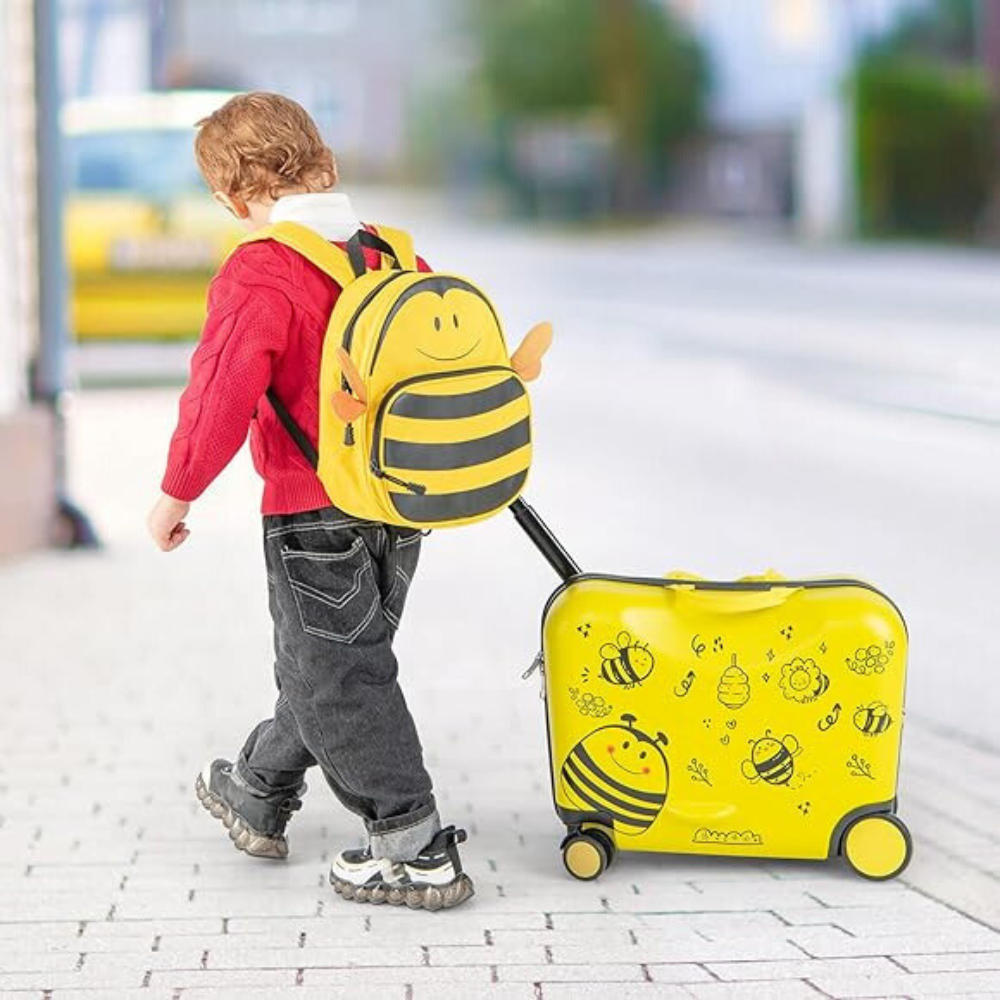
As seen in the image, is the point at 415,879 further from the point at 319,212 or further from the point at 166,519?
the point at 319,212

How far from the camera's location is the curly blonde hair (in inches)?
167

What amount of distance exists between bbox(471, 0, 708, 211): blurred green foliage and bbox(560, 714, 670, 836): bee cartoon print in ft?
196

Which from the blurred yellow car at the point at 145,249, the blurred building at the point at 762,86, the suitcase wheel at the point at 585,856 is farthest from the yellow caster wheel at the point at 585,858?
the blurred building at the point at 762,86

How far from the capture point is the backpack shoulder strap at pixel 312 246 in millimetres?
4219

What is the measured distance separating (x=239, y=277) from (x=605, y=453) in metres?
9.70

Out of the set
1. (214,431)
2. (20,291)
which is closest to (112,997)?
(214,431)

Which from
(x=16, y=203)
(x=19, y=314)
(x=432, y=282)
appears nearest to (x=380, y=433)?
(x=432, y=282)

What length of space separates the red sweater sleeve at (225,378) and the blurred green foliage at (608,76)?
60013mm

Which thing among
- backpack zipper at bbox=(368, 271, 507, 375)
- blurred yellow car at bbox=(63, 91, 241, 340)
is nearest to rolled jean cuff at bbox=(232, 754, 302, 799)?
backpack zipper at bbox=(368, 271, 507, 375)

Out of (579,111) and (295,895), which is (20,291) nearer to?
(295,895)

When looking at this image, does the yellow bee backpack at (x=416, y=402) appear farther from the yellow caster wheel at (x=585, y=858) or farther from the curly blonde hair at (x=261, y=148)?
the yellow caster wheel at (x=585, y=858)

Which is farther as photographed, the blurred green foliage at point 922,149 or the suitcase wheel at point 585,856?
the blurred green foliage at point 922,149

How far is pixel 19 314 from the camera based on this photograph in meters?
9.72

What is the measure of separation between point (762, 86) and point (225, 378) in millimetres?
62229
